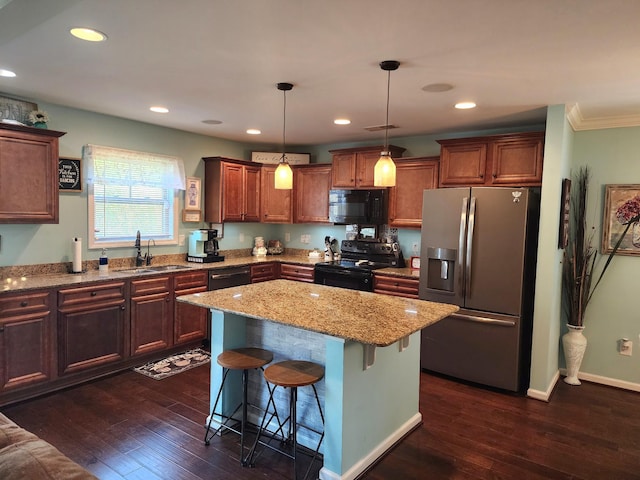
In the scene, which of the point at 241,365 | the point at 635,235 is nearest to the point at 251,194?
the point at 241,365

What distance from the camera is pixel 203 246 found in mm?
5012

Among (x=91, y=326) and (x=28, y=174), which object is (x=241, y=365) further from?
(x=28, y=174)

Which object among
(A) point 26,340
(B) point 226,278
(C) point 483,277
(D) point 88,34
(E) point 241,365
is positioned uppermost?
(D) point 88,34

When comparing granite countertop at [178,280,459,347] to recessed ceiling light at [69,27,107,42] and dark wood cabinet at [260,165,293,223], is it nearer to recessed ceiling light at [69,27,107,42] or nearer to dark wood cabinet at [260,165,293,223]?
recessed ceiling light at [69,27,107,42]

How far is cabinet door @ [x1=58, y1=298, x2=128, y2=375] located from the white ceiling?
181 centimetres

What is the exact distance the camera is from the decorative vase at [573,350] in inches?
150

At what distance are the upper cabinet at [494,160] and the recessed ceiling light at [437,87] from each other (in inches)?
44.4

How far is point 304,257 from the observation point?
5.89 metres

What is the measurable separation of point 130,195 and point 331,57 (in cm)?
298

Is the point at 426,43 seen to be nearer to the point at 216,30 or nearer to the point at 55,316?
the point at 216,30

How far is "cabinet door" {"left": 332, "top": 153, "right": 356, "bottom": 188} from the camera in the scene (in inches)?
199

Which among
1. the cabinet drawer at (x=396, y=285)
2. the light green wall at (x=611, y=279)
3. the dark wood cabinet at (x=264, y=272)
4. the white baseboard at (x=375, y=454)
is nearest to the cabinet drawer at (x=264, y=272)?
the dark wood cabinet at (x=264, y=272)

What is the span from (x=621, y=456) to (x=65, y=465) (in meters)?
3.16

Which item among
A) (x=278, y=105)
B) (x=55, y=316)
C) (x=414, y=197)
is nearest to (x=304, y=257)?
(x=414, y=197)
